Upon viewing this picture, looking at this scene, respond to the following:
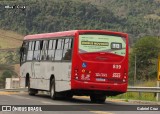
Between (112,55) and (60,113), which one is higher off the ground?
(112,55)

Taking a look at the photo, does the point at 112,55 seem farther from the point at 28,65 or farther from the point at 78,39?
the point at 28,65

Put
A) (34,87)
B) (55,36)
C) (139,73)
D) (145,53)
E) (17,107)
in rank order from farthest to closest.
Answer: (145,53)
(139,73)
(34,87)
(55,36)
(17,107)

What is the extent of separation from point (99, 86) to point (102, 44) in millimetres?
1763

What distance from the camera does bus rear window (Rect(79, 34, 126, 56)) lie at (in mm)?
23188

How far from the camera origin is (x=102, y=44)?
76.8ft

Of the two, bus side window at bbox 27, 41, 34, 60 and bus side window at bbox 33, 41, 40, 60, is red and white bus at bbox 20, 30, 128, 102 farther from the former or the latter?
bus side window at bbox 27, 41, 34, 60

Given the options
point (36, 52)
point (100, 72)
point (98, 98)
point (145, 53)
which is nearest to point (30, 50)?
point (36, 52)

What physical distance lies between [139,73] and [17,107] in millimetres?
97300

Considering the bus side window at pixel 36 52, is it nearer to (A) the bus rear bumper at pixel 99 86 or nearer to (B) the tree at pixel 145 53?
(A) the bus rear bumper at pixel 99 86

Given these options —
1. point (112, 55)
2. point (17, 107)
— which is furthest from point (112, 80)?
point (17, 107)

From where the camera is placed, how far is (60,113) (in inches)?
657

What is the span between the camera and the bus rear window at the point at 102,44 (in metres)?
23.2

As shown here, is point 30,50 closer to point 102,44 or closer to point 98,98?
point 98,98

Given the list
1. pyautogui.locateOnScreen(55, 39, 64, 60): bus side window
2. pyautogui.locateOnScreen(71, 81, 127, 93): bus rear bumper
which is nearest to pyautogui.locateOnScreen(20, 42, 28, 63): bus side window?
pyautogui.locateOnScreen(55, 39, 64, 60): bus side window
